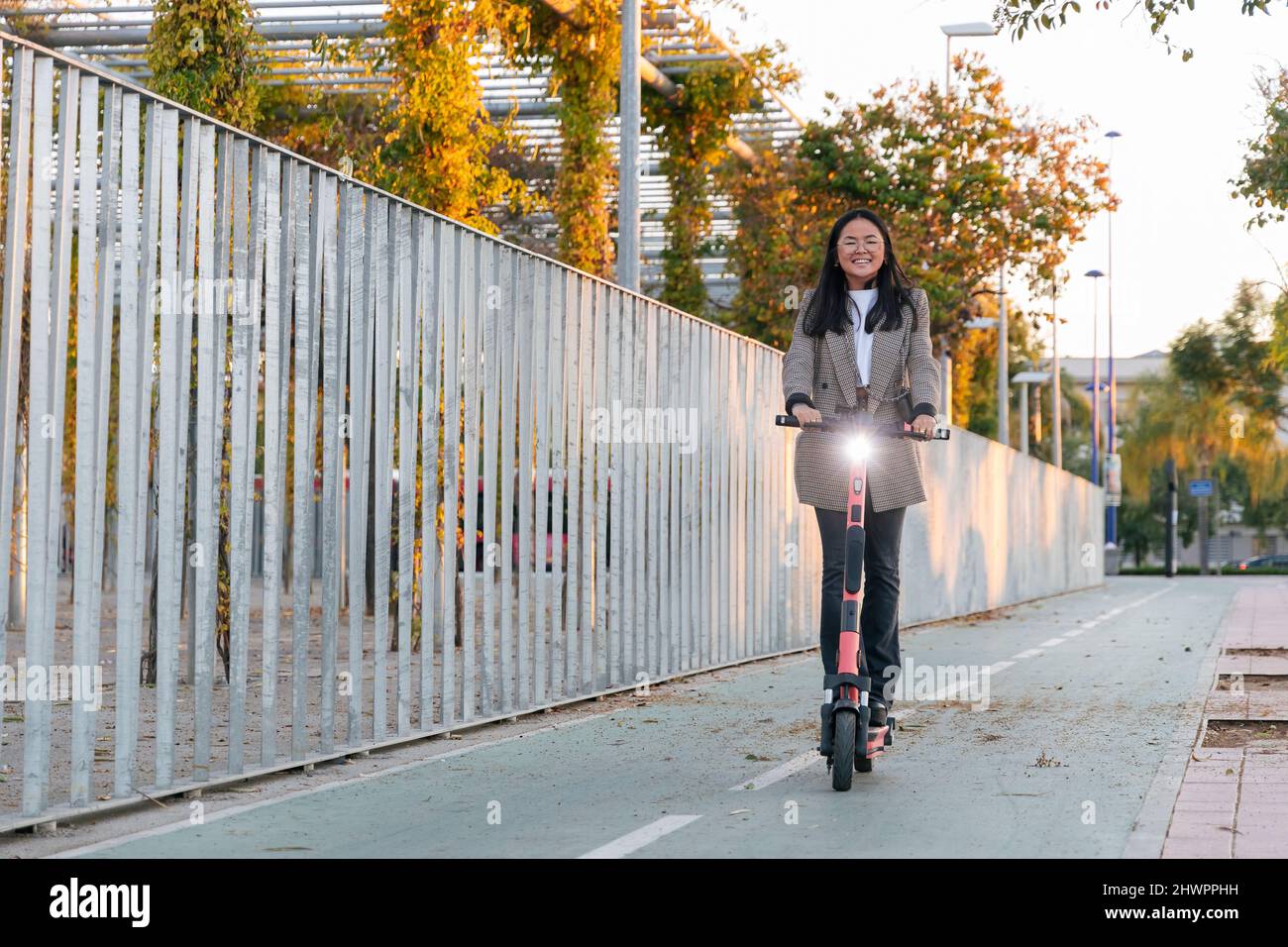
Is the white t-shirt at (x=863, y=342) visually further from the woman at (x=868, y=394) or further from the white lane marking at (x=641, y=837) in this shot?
the white lane marking at (x=641, y=837)

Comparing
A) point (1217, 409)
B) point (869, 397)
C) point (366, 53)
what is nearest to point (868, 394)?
point (869, 397)

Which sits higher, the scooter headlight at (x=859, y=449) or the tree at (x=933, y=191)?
the tree at (x=933, y=191)

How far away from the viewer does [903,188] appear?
25672 millimetres

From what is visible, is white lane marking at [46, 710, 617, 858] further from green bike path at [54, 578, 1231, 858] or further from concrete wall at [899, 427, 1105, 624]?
concrete wall at [899, 427, 1105, 624]

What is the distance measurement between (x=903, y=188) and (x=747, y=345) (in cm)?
1277

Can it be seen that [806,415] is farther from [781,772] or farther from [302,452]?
[302,452]

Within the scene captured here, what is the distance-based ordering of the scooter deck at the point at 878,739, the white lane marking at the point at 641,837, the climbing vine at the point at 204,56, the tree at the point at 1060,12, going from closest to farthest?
the white lane marking at the point at 641,837 < the scooter deck at the point at 878,739 < the tree at the point at 1060,12 < the climbing vine at the point at 204,56

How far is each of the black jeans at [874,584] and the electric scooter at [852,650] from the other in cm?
10

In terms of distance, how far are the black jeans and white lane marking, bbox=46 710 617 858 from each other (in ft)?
5.89

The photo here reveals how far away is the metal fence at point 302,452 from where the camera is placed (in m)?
5.75

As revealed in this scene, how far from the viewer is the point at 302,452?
288 inches

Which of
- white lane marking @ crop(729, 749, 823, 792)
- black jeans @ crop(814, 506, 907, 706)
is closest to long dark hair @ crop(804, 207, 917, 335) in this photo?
black jeans @ crop(814, 506, 907, 706)

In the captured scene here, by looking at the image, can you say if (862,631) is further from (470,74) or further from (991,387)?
(991,387)

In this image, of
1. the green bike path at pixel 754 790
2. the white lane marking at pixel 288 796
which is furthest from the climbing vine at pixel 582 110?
the white lane marking at pixel 288 796
